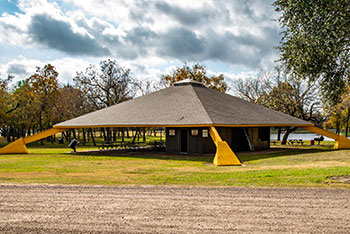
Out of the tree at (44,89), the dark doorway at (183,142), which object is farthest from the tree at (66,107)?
the dark doorway at (183,142)

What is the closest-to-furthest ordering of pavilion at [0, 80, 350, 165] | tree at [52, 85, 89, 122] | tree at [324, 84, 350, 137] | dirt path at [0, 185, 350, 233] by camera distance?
1. dirt path at [0, 185, 350, 233]
2. pavilion at [0, 80, 350, 165]
3. tree at [324, 84, 350, 137]
4. tree at [52, 85, 89, 122]

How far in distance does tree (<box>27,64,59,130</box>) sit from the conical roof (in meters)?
18.6

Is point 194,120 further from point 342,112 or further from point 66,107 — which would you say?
point 342,112

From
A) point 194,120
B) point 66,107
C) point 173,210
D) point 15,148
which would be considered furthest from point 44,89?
point 173,210

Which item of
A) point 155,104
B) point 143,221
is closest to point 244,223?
point 143,221

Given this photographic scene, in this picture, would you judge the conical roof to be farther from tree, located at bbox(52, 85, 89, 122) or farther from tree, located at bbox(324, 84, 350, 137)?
tree, located at bbox(52, 85, 89, 122)

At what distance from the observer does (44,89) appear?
4566cm

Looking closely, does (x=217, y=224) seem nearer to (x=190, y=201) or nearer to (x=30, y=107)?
(x=190, y=201)

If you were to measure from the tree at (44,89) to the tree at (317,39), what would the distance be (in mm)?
33833

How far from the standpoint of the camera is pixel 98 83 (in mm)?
48969

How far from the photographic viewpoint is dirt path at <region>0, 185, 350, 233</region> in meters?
6.48

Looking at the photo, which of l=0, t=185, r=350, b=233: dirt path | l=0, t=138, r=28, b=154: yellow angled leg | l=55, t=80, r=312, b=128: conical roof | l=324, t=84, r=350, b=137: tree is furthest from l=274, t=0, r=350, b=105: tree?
l=0, t=138, r=28, b=154: yellow angled leg

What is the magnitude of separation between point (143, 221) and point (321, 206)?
14.1 ft

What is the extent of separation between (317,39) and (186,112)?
10582 mm
